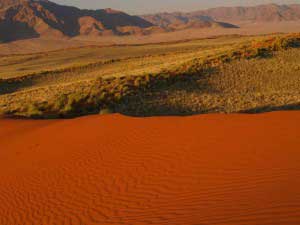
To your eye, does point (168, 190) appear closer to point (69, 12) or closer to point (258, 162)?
point (258, 162)

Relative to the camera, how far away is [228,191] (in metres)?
7.08

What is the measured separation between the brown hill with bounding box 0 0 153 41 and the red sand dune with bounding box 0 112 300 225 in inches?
5415

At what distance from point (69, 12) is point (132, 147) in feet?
625

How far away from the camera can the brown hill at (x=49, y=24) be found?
150 metres

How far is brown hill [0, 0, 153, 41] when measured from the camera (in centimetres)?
14950

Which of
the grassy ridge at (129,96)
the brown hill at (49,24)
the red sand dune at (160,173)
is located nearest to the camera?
the red sand dune at (160,173)

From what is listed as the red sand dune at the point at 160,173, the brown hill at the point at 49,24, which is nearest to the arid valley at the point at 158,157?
the red sand dune at the point at 160,173

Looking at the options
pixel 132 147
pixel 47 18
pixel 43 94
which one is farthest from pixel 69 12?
pixel 132 147

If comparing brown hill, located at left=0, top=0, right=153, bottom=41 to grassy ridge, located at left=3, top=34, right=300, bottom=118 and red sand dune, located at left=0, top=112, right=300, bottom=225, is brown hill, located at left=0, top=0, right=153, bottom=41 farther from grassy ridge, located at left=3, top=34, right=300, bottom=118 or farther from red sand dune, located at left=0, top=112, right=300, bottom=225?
red sand dune, located at left=0, top=112, right=300, bottom=225

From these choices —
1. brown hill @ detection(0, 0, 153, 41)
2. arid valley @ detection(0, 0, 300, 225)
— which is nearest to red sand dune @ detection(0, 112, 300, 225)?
arid valley @ detection(0, 0, 300, 225)

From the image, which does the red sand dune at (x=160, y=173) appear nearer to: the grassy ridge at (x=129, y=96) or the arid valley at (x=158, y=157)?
the arid valley at (x=158, y=157)

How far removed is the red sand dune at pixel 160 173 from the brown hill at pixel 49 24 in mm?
137533

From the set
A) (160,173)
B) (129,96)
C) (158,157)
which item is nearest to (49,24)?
(129,96)

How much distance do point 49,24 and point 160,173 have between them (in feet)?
536
